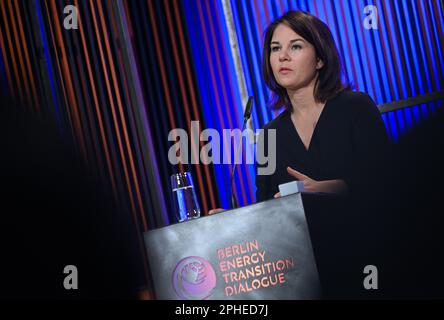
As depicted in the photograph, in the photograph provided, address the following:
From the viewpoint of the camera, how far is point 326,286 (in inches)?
57.7

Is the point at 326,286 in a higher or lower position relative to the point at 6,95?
lower

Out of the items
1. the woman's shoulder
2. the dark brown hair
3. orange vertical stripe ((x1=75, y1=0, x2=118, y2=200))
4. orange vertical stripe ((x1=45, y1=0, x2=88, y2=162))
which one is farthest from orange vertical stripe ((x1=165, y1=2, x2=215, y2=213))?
the woman's shoulder

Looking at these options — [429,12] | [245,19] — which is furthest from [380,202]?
[245,19]

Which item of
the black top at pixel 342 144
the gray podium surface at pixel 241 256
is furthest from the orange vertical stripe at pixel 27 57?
Result: the gray podium surface at pixel 241 256

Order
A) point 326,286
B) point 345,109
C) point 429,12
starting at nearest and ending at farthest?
1. point 326,286
2. point 345,109
3. point 429,12

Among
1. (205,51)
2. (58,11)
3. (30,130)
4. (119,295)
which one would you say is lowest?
(119,295)

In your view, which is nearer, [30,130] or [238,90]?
[30,130]

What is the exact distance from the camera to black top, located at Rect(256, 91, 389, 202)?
214cm

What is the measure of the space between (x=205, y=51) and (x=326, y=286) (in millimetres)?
2266

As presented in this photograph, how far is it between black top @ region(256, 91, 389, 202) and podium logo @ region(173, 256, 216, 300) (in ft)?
2.30

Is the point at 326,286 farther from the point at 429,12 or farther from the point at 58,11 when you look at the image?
the point at 58,11

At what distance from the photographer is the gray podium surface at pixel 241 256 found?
1503 millimetres

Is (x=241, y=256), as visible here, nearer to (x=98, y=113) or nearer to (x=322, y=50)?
(x=322, y=50)
